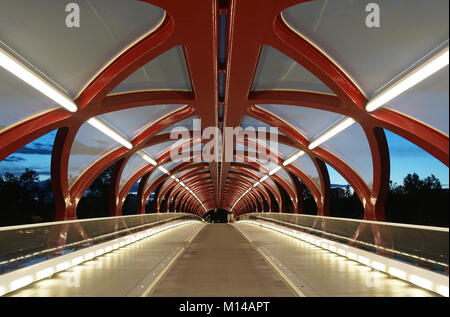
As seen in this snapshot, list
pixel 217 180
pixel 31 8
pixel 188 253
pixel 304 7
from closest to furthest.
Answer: pixel 31 8 < pixel 304 7 < pixel 188 253 < pixel 217 180

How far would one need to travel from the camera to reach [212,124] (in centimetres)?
1906

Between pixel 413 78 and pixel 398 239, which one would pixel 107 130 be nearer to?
pixel 413 78

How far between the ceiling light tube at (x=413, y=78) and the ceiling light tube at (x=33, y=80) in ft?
31.8

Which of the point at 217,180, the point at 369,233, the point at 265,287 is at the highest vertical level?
the point at 217,180

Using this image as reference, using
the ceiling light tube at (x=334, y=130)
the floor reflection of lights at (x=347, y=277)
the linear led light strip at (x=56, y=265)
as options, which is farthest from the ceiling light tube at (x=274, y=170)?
the floor reflection of lights at (x=347, y=277)

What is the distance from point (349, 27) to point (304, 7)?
4.35 ft

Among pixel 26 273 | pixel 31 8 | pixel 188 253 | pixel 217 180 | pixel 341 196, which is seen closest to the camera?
pixel 26 273

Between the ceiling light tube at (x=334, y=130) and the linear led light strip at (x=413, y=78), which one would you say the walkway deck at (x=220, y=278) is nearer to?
the linear led light strip at (x=413, y=78)

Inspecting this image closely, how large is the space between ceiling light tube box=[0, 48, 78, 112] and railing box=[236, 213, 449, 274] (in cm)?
953

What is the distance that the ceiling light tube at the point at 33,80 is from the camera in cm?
909

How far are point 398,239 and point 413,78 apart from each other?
167 inches

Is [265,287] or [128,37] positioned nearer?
[265,287]
